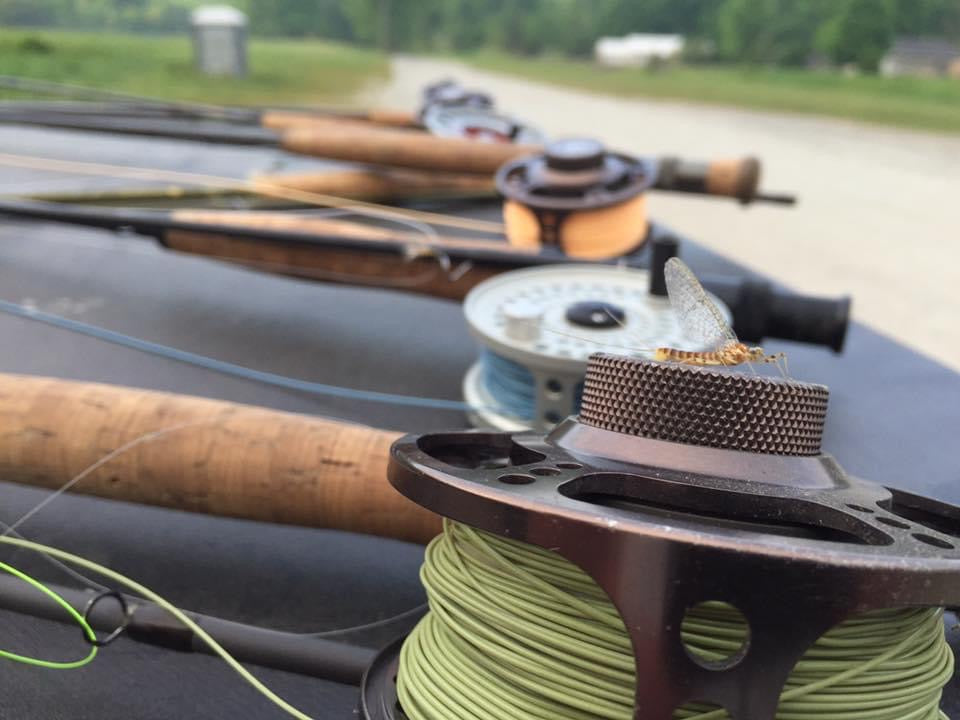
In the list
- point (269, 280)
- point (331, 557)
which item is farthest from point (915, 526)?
point (269, 280)

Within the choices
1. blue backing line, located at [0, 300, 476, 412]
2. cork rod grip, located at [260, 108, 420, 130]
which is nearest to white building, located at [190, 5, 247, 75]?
cork rod grip, located at [260, 108, 420, 130]

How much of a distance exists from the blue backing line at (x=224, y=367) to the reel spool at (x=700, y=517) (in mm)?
677

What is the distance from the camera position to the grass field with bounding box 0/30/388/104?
543 centimetres

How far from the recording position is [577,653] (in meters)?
0.49

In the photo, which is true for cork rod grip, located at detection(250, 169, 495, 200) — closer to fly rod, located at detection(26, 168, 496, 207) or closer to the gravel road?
fly rod, located at detection(26, 168, 496, 207)

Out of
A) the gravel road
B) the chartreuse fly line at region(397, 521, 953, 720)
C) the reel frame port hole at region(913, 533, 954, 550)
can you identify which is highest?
the reel frame port hole at region(913, 533, 954, 550)

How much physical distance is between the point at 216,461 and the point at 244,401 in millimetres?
507

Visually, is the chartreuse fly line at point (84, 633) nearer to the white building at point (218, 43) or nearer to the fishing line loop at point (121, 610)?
the fishing line loop at point (121, 610)

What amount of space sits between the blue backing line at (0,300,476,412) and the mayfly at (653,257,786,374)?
58cm

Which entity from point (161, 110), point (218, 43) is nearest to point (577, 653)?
point (161, 110)

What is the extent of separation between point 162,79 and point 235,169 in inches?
152

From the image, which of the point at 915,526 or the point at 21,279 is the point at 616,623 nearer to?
the point at 915,526

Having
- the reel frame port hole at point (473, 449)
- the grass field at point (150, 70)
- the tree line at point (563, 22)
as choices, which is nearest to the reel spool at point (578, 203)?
the reel frame port hole at point (473, 449)

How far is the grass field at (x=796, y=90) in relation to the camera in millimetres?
9367
